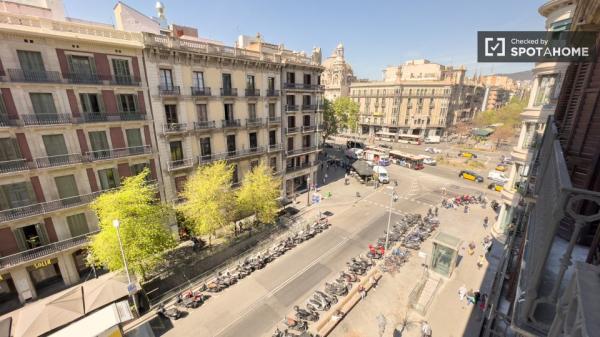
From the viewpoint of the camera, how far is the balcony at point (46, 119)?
722 inches

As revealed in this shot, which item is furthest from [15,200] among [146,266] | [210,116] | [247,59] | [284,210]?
[284,210]

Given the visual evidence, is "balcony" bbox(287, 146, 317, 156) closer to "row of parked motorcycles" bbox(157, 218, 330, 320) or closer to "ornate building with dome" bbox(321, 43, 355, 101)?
"row of parked motorcycles" bbox(157, 218, 330, 320)

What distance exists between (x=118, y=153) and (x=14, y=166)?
6305 millimetres

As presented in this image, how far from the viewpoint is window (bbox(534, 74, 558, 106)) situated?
19234 millimetres

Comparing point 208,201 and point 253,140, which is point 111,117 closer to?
point 208,201

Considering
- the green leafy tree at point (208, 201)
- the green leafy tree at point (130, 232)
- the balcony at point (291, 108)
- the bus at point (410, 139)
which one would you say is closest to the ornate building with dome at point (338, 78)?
the bus at point (410, 139)

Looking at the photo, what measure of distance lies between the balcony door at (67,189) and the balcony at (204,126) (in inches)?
432

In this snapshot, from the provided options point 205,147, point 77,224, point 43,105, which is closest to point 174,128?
point 205,147

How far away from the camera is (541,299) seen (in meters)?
Answer: 3.74

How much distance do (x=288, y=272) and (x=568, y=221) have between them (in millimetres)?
20429

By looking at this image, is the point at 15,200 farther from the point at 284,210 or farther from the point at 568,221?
the point at 568,221

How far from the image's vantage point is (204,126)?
26984mm

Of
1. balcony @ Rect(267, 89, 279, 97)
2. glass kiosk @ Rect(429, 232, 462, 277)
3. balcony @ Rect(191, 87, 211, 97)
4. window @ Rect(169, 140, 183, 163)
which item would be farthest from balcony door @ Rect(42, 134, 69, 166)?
glass kiosk @ Rect(429, 232, 462, 277)

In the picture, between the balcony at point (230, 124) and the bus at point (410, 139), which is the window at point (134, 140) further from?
the bus at point (410, 139)
